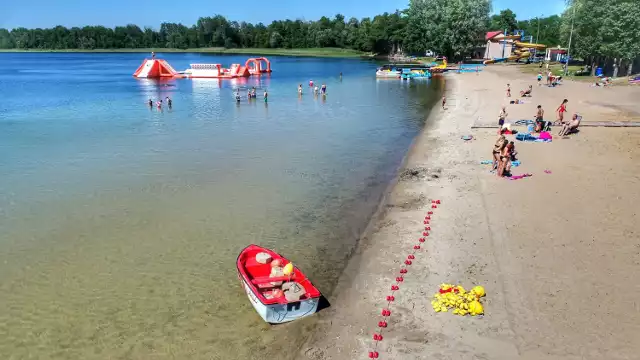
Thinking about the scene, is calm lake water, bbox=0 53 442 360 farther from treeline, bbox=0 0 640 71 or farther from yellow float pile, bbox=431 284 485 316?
treeline, bbox=0 0 640 71

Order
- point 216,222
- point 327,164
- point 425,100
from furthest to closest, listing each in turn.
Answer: point 425,100
point 327,164
point 216,222

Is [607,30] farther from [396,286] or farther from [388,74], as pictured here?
[396,286]

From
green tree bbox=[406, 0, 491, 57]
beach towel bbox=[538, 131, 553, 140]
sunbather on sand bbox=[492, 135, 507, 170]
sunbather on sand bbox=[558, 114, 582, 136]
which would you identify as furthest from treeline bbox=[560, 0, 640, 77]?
sunbather on sand bbox=[492, 135, 507, 170]

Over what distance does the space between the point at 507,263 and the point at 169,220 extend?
12.0 m

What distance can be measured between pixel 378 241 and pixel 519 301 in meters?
4.82

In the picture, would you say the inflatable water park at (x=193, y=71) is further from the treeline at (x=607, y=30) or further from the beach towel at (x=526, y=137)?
the beach towel at (x=526, y=137)

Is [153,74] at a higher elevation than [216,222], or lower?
higher

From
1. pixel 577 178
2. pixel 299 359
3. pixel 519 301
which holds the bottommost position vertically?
pixel 299 359

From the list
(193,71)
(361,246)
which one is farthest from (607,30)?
(193,71)

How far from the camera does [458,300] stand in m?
10.3

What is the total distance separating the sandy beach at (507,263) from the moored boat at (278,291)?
755 millimetres

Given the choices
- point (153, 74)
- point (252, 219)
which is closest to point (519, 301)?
point (252, 219)

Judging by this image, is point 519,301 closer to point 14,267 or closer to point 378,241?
point 378,241

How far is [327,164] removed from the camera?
23250 mm
